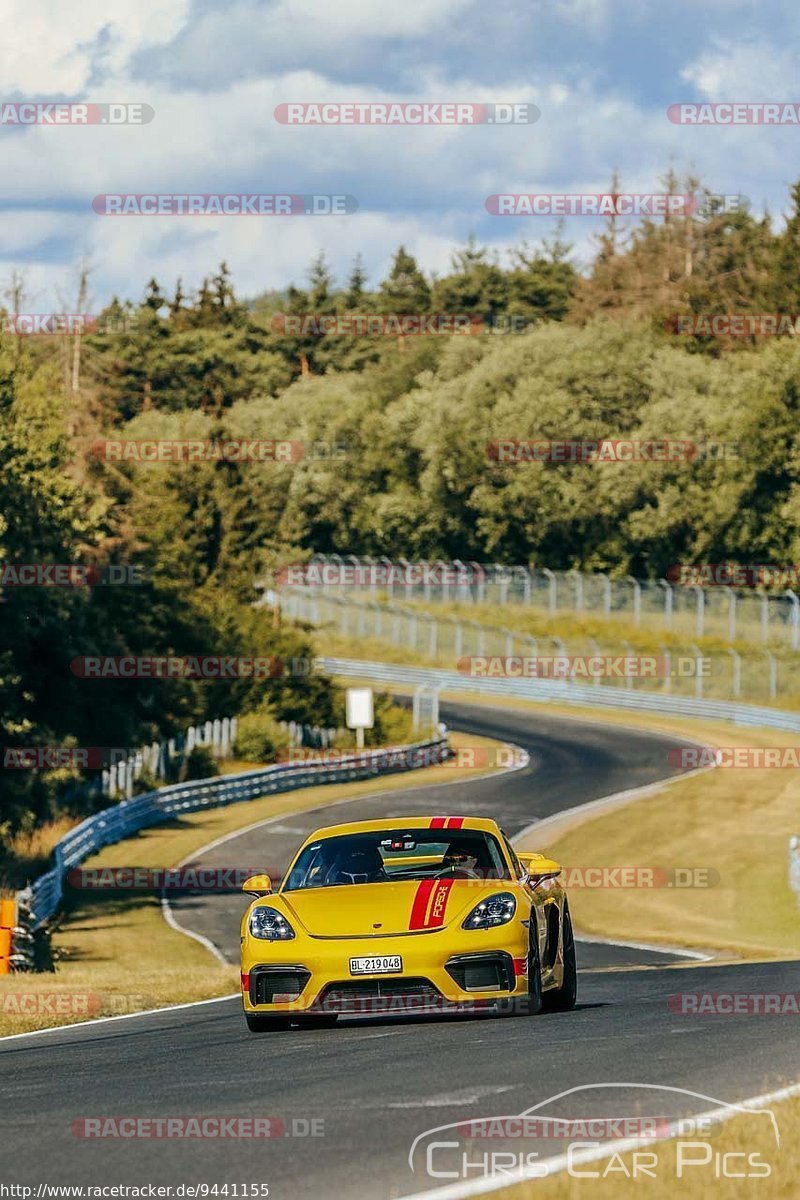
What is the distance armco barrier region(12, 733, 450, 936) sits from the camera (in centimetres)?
3412

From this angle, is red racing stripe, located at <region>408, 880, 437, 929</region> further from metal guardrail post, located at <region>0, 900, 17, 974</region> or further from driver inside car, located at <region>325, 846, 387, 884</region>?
metal guardrail post, located at <region>0, 900, 17, 974</region>

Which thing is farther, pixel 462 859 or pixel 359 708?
pixel 359 708

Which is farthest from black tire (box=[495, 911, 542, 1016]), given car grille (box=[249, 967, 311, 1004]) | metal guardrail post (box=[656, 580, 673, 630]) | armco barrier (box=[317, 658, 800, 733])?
metal guardrail post (box=[656, 580, 673, 630])

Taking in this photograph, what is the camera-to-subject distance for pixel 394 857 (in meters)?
13.7

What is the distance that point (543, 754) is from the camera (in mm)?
61781

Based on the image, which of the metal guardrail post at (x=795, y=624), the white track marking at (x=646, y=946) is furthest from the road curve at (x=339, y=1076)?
the metal guardrail post at (x=795, y=624)

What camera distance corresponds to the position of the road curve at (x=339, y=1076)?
7.76m

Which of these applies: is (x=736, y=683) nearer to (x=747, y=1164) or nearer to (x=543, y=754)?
(x=543, y=754)

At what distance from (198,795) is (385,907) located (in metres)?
39.5

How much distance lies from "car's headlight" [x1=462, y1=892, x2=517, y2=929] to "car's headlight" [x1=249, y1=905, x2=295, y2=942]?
1230 millimetres

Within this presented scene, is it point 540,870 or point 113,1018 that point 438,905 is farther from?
point 113,1018

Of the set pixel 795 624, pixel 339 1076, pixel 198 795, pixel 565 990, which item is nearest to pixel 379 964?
pixel 339 1076

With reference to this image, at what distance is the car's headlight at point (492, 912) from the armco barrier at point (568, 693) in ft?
180

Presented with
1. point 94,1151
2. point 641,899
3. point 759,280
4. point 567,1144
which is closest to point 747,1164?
point 567,1144
